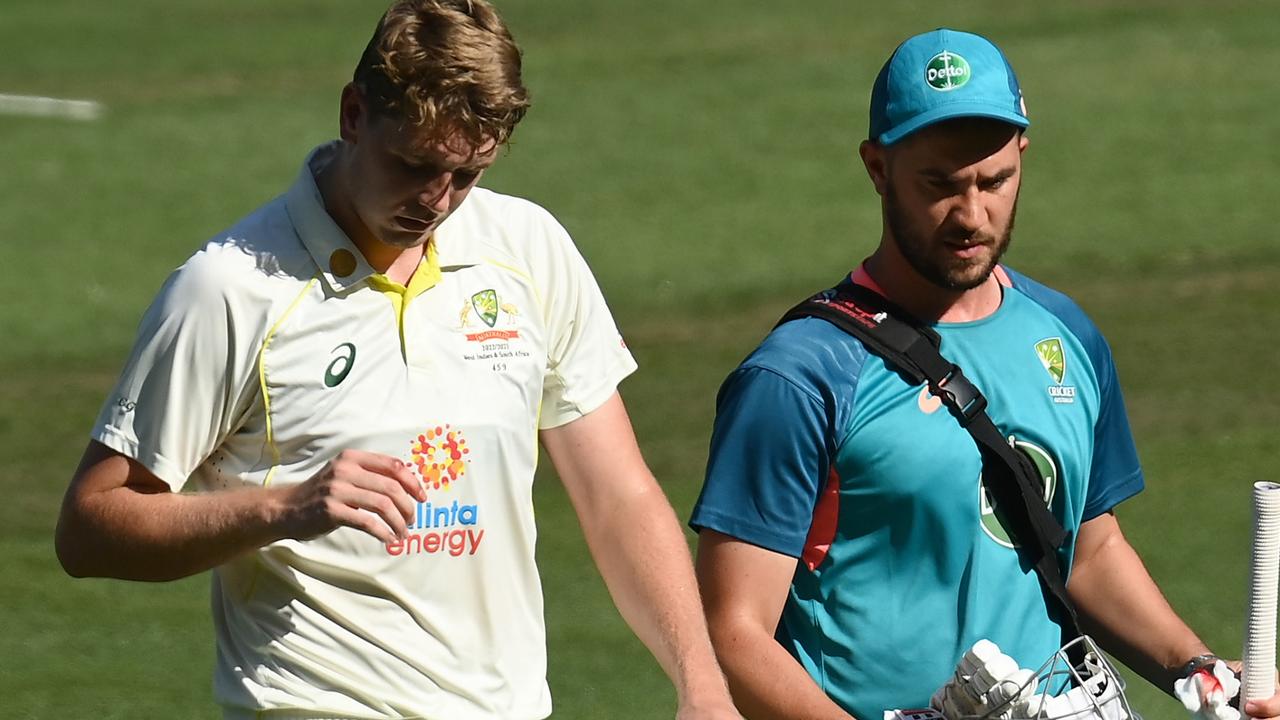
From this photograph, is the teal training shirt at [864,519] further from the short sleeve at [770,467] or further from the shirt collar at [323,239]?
the shirt collar at [323,239]

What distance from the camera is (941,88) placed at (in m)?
4.89

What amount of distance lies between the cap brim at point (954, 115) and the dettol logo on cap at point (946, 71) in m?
0.05

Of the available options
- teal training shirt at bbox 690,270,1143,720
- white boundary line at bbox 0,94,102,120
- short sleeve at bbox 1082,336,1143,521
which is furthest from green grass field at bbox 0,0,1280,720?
teal training shirt at bbox 690,270,1143,720

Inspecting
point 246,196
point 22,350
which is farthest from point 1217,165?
point 22,350

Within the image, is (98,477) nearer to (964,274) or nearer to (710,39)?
(964,274)

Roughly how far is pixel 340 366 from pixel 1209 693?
1932 mm

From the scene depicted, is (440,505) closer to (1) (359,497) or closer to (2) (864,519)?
(1) (359,497)

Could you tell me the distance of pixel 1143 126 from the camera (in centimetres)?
1836

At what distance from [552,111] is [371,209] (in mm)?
15381

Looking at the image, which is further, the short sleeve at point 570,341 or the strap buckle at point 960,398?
the strap buckle at point 960,398

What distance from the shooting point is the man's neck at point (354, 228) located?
4320 millimetres

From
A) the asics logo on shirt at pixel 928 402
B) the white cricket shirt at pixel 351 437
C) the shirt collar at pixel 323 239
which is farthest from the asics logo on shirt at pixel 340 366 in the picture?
the asics logo on shirt at pixel 928 402

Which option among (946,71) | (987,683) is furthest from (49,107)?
(987,683)

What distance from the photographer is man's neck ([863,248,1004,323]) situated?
4965mm
